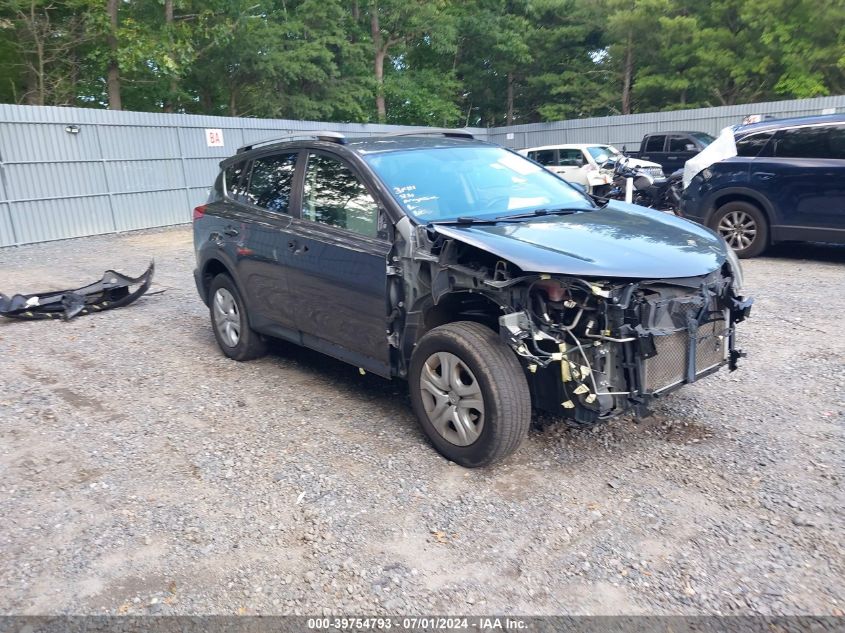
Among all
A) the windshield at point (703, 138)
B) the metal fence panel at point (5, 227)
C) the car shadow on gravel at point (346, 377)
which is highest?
the windshield at point (703, 138)

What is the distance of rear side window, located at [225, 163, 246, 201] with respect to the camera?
5.78 metres

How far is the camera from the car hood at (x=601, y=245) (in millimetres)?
3355

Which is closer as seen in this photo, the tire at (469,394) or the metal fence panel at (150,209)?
the tire at (469,394)

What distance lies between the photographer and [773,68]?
1025 inches

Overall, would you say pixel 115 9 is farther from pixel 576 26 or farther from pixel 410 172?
pixel 576 26

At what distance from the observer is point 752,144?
9000 millimetres

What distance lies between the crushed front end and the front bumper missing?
5.85m

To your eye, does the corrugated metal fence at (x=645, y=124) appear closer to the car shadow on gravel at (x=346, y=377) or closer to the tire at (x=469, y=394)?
the car shadow on gravel at (x=346, y=377)

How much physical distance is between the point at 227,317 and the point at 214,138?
1320 cm

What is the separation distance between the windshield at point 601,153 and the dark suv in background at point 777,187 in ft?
26.9

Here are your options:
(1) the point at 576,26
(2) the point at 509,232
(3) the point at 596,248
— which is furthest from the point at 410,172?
(1) the point at 576,26

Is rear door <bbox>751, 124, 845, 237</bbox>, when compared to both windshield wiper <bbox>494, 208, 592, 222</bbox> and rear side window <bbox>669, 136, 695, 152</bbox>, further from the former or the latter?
rear side window <bbox>669, 136, 695, 152</bbox>

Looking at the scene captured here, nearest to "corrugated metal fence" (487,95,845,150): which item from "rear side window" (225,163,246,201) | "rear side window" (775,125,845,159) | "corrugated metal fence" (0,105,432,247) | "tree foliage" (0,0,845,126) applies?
"tree foliage" (0,0,845,126)

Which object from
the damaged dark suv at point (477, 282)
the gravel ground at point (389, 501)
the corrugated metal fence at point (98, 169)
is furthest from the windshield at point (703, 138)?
the damaged dark suv at point (477, 282)
